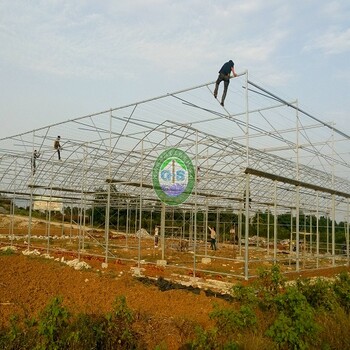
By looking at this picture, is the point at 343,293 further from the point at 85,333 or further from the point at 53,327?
the point at 53,327

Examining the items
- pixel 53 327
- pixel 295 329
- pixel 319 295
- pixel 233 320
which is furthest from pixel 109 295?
pixel 295 329

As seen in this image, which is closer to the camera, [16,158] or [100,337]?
[100,337]

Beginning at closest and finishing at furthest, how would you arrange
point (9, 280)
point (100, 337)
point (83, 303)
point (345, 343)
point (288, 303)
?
point (100, 337) < point (345, 343) < point (288, 303) < point (83, 303) < point (9, 280)

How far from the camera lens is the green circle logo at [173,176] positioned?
15.4 m

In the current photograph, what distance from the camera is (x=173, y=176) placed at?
52.5 ft

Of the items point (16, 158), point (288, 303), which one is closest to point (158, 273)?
point (288, 303)

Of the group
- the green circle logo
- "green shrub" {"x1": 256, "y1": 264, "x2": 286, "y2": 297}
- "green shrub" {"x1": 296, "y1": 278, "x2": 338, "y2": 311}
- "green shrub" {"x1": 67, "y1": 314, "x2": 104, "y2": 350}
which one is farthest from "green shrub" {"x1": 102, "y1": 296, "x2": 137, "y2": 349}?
the green circle logo

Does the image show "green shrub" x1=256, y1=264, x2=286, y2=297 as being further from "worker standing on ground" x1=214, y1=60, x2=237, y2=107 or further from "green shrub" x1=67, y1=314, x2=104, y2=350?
"worker standing on ground" x1=214, y1=60, x2=237, y2=107

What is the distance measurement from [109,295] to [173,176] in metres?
7.60

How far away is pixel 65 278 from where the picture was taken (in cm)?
1102

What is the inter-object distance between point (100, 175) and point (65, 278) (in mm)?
11946

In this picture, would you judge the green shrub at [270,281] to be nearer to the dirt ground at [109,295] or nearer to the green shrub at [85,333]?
the dirt ground at [109,295]

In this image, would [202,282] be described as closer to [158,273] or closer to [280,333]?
[158,273]

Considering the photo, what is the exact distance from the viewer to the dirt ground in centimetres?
616
